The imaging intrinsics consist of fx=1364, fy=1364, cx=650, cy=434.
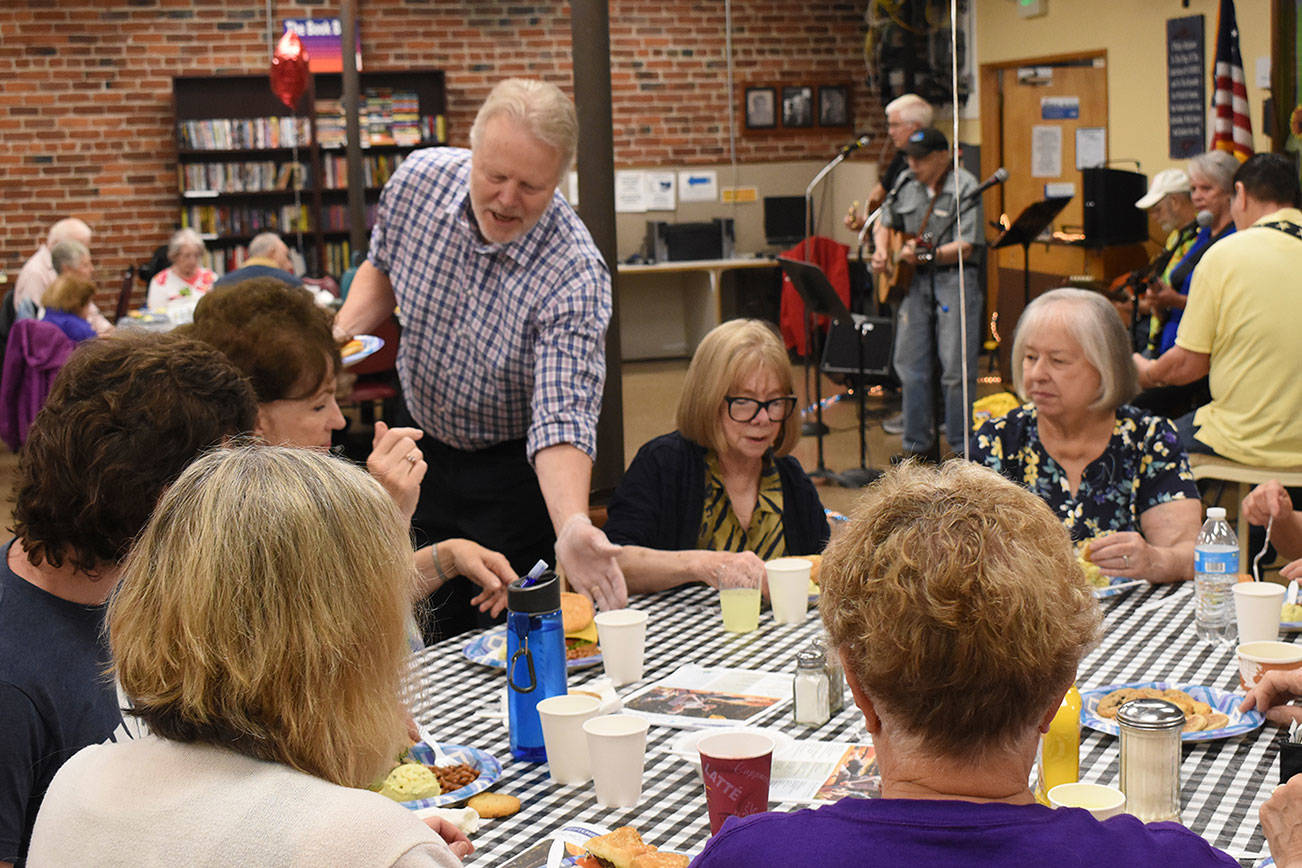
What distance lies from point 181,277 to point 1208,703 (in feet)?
25.8

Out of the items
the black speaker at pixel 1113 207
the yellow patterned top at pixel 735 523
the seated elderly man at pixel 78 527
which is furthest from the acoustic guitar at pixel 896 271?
the seated elderly man at pixel 78 527

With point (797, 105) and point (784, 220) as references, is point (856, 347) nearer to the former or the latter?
point (784, 220)

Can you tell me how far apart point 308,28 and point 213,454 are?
10.2 meters

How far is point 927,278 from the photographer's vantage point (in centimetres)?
702

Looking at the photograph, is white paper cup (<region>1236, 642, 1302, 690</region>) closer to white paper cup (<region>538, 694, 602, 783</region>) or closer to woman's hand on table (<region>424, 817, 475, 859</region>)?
white paper cup (<region>538, 694, 602, 783</region>)

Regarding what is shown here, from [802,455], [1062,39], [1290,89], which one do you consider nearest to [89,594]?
[802,455]

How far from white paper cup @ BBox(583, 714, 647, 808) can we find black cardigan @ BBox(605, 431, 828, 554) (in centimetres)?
113

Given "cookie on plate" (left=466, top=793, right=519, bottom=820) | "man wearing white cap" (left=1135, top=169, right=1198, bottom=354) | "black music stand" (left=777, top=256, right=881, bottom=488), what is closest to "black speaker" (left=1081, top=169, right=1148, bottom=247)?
"man wearing white cap" (left=1135, top=169, right=1198, bottom=354)

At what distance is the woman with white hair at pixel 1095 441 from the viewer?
9.61 feet

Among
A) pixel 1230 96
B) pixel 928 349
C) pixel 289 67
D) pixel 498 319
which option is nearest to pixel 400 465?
pixel 498 319

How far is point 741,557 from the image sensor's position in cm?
265

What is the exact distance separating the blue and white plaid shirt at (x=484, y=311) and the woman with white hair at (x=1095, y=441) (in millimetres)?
→ 954

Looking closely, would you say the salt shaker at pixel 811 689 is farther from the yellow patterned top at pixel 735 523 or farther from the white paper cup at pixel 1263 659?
the yellow patterned top at pixel 735 523

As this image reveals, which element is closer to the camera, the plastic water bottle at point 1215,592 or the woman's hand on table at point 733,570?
the plastic water bottle at point 1215,592
